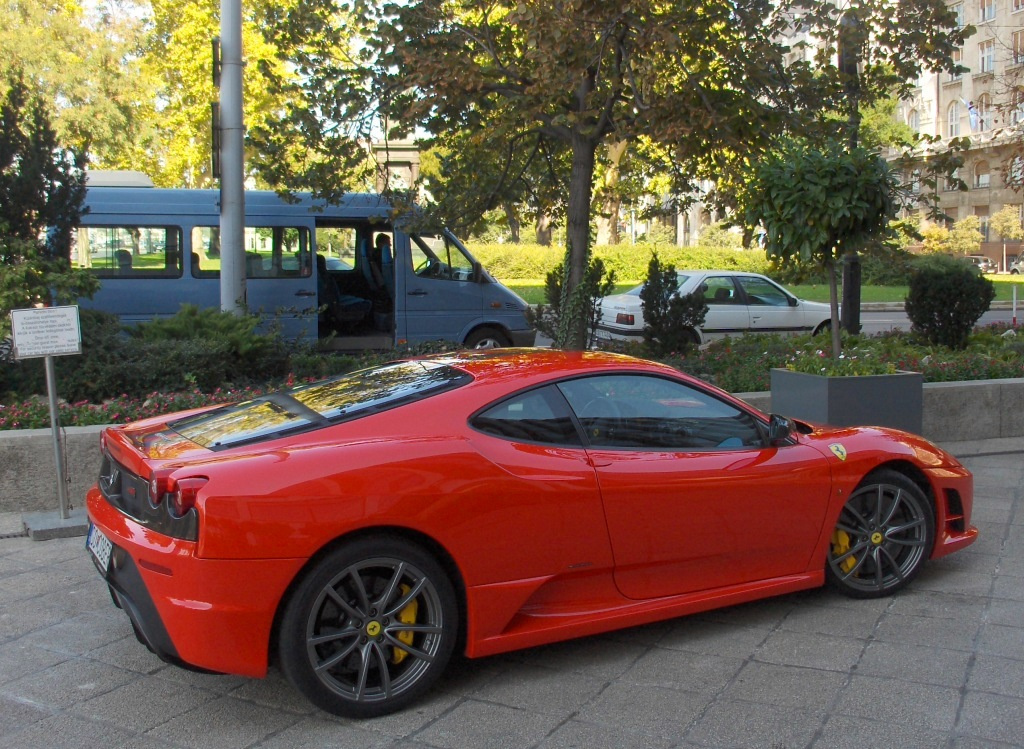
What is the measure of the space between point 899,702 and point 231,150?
25.9ft

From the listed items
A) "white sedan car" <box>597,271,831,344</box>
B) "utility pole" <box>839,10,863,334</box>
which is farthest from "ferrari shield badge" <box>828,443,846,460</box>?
"white sedan car" <box>597,271,831,344</box>

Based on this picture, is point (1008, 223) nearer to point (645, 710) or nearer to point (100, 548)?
point (645, 710)

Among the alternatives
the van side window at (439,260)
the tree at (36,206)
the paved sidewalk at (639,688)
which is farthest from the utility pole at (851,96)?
the tree at (36,206)

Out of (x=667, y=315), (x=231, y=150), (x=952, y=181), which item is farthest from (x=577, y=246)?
(x=952, y=181)

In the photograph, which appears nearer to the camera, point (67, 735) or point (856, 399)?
point (67, 735)

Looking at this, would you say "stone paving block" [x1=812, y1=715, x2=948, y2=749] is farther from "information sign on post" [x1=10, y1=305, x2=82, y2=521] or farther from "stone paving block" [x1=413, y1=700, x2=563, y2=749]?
"information sign on post" [x1=10, y1=305, x2=82, y2=521]

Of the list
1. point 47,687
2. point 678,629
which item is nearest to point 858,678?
point 678,629

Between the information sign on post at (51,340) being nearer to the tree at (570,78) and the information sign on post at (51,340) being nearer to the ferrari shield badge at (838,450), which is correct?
the tree at (570,78)

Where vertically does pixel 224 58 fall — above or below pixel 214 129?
above

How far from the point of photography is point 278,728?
381cm

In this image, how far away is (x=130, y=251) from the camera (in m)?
13.2

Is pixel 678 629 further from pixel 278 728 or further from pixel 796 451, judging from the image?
pixel 278 728

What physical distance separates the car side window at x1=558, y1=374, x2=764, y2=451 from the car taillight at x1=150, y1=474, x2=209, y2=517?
1.67 meters

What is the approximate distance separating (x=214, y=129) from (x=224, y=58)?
675mm
